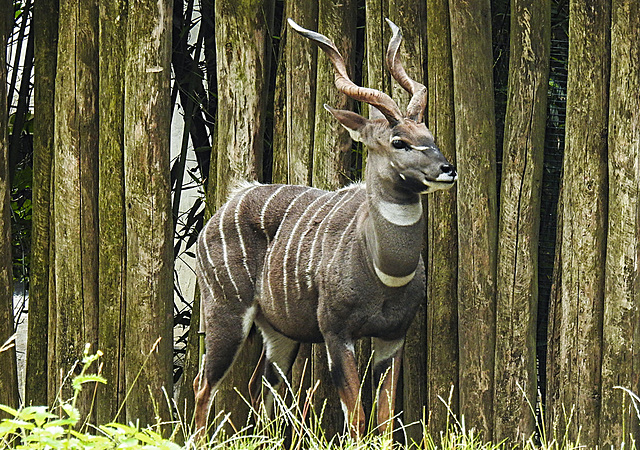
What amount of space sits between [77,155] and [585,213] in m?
2.43

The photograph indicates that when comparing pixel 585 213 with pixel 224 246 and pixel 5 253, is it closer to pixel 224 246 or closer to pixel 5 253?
pixel 224 246

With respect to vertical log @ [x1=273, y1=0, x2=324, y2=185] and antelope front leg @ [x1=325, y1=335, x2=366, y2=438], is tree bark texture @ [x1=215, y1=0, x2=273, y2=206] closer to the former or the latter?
vertical log @ [x1=273, y1=0, x2=324, y2=185]

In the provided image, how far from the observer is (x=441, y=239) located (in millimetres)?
4363

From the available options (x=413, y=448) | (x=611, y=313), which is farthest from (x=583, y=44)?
(x=413, y=448)

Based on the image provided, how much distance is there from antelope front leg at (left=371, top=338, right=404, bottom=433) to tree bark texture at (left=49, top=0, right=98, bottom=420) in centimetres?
157

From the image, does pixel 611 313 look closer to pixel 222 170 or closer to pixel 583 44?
pixel 583 44

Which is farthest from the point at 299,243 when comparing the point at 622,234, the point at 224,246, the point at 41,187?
the point at 41,187

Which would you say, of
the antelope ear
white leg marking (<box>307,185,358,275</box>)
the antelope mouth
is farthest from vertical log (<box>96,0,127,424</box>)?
the antelope mouth

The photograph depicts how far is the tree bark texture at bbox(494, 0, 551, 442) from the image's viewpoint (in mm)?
4188

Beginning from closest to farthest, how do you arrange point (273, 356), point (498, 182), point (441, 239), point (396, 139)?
point (396, 139) < point (441, 239) < point (498, 182) < point (273, 356)

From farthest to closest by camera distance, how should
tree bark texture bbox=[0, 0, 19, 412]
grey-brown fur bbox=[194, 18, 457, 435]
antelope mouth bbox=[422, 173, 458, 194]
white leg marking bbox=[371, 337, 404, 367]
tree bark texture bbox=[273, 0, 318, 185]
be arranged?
1. tree bark texture bbox=[0, 0, 19, 412]
2. tree bark texture bbox=[273, 0, 318, 185]
3. white leg marking bbox=[371, 337, 404, 367]
4. grey-brown fur bbox=[194, 18, 457, 435]
5. antelope mouth bbox=[422, 173, 458, 194]

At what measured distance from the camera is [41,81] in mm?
5098

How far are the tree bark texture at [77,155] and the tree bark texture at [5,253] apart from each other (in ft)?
0.86

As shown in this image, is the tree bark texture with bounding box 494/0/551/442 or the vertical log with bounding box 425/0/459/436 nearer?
the tree bark texture with bounding box 494/0/551/442
